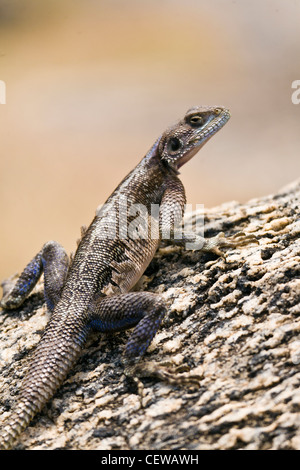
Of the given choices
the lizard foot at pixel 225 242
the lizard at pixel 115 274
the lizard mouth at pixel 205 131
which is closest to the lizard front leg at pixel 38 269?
the lizard at pixel 115 274

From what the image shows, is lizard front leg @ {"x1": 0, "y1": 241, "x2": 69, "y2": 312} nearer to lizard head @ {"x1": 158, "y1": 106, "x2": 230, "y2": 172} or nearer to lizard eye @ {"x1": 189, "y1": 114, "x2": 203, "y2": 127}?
lizard head @ {"x1": 158, "y1": 106, "x2": 230, "y2": 172}

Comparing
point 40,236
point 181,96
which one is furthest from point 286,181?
point 40,236

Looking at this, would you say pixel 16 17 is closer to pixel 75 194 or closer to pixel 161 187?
pixel 75 194

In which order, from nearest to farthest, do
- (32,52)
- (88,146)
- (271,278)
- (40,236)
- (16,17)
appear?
(271,278), (16,17), (32,52), (40,236), (88,146)

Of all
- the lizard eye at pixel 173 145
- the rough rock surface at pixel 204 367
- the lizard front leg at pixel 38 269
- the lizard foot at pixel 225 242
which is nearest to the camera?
the rough rock surface at pixel 204 367

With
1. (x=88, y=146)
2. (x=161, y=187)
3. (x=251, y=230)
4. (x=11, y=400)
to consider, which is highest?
(x=88, y=146)

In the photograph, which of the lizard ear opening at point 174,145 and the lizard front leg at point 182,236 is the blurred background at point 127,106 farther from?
the lizard front leg at point 182,236

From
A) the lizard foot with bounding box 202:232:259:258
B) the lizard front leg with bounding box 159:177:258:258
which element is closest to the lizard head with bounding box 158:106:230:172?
the lizard front leg with bounding box 159:177:258:258
